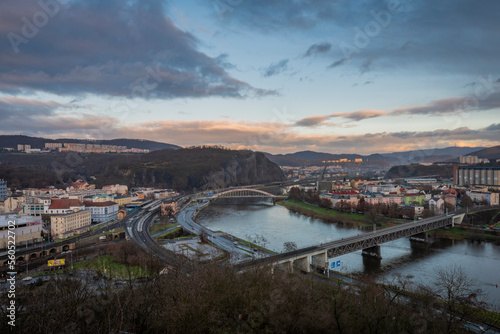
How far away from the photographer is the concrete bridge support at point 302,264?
8.06 metres

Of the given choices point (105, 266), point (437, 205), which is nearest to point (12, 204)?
point (105, 266)

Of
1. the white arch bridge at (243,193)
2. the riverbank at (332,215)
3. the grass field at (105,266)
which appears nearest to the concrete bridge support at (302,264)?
the grass field at (105,266)

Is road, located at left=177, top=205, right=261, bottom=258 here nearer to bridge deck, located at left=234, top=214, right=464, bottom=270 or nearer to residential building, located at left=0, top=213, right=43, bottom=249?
bridge deck, located at left=234, top=214, right=464, bottom=270

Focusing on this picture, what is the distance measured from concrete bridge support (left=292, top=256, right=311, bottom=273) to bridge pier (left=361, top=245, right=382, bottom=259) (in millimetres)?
2615

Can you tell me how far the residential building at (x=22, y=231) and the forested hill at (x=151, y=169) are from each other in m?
15.0

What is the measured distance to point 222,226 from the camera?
14.9 meters

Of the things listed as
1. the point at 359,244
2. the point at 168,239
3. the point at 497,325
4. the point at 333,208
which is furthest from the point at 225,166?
the point at 497,325

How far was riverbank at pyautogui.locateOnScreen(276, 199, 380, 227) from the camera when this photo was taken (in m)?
14.8

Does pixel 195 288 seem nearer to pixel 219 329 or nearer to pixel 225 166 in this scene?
pixel 219 329

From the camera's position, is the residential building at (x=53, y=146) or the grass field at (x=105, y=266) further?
the residential building at (x=53, y=146)

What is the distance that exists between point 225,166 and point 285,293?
117 ft

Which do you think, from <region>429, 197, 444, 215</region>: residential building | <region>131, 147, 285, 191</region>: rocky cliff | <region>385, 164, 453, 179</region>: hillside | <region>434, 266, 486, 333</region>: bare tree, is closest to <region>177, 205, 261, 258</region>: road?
<region>434, 266, 486, 333</region>: bare tree

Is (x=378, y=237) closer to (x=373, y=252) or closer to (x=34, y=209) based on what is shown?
(x=373, y=252)

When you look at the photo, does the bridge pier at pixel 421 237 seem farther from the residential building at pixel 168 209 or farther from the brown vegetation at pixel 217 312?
the residential building at pixel 168 209
